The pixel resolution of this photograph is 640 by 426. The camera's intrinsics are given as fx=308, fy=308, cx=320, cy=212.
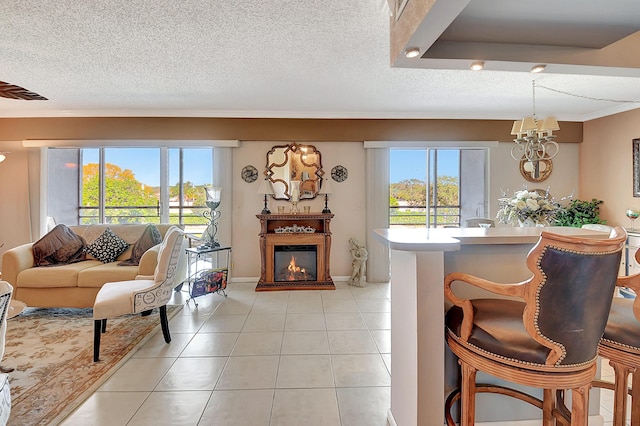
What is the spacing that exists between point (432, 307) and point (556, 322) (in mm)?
454

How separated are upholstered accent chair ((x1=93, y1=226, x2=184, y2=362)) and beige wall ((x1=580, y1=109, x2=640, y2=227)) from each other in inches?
234

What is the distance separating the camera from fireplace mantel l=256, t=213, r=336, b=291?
4.58 metres

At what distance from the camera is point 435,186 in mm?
5227

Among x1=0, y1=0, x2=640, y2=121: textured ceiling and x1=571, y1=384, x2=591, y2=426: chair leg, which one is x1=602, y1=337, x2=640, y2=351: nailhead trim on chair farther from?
x1=0, y1=0, x2=640, y2=121: textured ceiling

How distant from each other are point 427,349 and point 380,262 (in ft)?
11.8

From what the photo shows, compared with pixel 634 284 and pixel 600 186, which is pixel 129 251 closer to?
pixel 634 284

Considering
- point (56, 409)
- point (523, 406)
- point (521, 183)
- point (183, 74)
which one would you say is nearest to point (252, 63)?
point (183, 74)

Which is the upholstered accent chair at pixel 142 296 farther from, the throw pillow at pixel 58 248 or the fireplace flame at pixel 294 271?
the fireplace flame at pixel 294 271

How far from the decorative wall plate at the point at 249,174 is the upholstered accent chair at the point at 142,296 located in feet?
Result: 6.80

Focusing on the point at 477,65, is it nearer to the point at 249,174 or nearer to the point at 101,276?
the point at 249,174

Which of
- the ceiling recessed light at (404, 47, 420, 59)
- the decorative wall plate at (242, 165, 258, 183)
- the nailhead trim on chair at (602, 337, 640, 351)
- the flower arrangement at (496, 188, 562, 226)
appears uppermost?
the ceiling recessed light at (404, 47, 420, 59)

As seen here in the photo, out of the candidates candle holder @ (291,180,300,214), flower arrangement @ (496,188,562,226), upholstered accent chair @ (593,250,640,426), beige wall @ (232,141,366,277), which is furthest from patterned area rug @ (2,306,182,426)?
flower arrangement @ (496,188,562,226)

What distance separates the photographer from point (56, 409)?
1.96m

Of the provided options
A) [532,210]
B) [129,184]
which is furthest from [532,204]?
[129,184]
